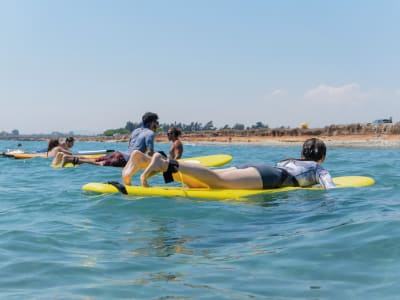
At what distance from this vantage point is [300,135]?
171ft

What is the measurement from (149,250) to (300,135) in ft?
161

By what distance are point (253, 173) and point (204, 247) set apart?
2.69 metres

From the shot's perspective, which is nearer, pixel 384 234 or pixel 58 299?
pixel 58 299

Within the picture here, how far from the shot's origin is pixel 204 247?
14.3ft

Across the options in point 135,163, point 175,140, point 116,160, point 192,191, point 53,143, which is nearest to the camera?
point 192,191

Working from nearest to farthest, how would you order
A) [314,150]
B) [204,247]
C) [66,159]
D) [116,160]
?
[204,247], [314,150], [116,160], [66,159]

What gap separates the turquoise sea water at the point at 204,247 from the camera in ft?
10.8

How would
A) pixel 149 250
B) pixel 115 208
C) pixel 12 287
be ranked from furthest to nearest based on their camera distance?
pixel 115 208 → pixel 149 250 → pixel 12 287

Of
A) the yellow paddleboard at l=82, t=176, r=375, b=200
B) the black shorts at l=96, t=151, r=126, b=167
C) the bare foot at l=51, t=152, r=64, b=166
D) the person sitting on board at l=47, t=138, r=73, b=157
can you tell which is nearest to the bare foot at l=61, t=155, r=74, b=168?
the bare foot at l=51, t=152, r=64, b=166

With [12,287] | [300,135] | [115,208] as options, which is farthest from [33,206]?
[300,135]

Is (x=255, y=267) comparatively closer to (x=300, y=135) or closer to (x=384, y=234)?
(x=384, y=234)

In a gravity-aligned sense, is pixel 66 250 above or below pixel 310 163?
below

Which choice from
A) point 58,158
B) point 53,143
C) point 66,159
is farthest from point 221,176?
point 53,143

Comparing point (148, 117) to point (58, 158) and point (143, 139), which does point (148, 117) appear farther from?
point (58, 158)
